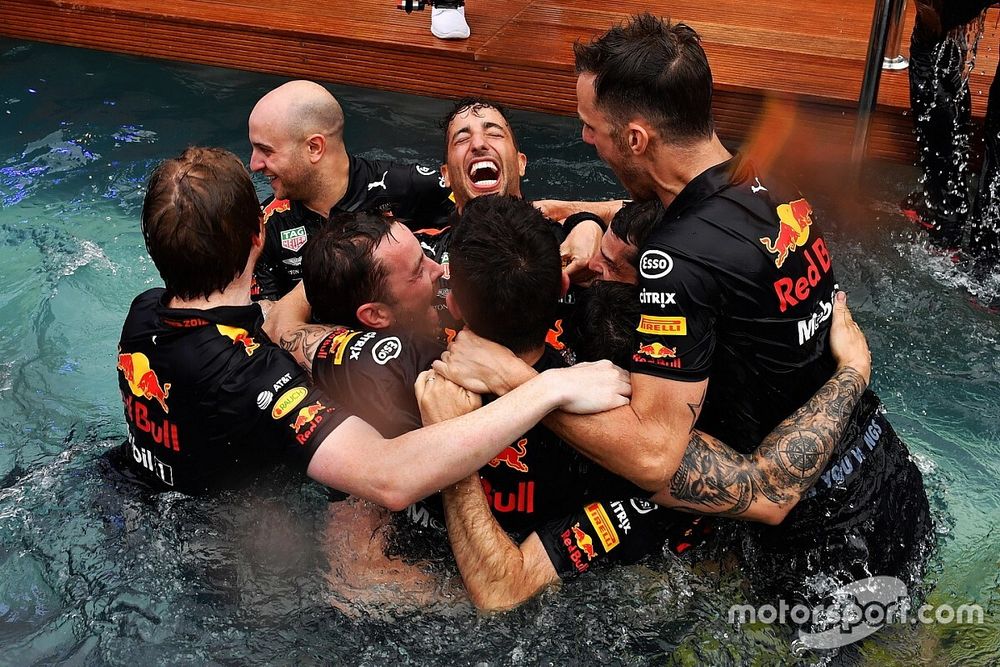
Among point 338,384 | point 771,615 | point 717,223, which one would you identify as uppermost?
point 717,223

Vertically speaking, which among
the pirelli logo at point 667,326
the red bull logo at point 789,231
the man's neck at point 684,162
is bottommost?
the pirelli logo at point 667,326

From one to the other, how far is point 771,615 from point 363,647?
1.51 metres

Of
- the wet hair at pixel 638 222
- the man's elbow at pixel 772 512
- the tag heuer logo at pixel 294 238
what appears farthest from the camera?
the tag heuer logo at pixel 294 238

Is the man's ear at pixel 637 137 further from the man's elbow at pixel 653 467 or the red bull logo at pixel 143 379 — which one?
the red bull logo at pixel 143 379

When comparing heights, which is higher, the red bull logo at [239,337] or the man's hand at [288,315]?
the red bull logo at [239,337]

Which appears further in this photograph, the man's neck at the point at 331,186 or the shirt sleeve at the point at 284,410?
the man's neck at the point at 331,186

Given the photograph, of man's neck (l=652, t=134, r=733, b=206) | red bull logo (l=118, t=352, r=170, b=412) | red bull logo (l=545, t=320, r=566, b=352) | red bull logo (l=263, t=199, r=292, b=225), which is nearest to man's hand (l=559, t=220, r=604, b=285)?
red bull logo (l=545, t=320, r=566, b=352)

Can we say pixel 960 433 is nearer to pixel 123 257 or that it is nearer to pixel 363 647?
pixel 363 647

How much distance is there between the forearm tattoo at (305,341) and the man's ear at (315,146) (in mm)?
1237

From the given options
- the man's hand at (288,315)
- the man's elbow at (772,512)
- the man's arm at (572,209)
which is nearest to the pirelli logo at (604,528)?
the man's elbow at (772,512)

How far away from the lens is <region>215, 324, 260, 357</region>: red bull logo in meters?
3.24

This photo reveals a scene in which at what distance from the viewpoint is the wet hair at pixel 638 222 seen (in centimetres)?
355

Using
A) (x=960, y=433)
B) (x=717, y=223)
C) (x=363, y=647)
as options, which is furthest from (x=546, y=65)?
(x=363, y=647)

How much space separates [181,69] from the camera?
7.90m
